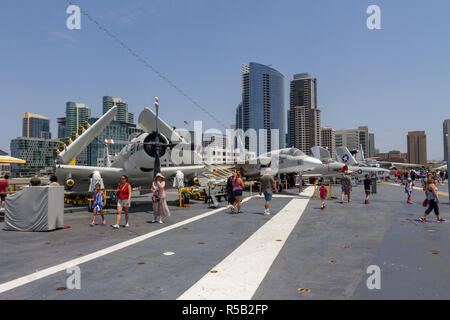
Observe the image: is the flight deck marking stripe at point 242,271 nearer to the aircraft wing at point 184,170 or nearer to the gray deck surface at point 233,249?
the gray deck surface at point 233,249

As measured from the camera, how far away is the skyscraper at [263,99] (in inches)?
5728

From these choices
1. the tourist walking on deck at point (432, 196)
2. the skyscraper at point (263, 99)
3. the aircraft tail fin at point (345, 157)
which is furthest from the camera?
the skyscraper at point (263, 99)

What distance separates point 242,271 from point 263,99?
498 feet

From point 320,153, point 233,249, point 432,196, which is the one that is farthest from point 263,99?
point 233,249

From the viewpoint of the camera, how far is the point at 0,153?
50.4 feet

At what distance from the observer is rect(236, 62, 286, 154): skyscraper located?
14550cm

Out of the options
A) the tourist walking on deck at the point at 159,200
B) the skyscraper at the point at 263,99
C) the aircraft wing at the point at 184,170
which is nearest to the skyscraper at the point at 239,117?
the skyscraper at the point at 263,99

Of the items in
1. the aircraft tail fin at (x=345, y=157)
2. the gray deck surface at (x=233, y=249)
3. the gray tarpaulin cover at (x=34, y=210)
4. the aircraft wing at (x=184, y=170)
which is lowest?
the gray deck surface at (x=233, y=249)

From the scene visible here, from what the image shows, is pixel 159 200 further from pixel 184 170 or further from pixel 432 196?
pixel 432 196

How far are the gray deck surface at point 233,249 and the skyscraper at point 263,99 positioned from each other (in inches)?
5273

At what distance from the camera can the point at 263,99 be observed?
149875 millimetres

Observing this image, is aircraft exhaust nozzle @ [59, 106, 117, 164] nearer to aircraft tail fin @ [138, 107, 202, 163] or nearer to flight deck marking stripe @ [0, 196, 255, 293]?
aircraft tail fin @ [138, 107, 202, 163]

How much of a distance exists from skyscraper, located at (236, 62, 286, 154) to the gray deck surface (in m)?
134

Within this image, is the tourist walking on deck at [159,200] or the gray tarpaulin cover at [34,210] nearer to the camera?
the gray tarpaulin cover at [34,210]
